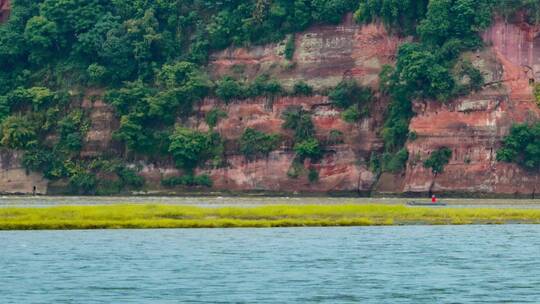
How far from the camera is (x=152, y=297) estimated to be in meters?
40.2

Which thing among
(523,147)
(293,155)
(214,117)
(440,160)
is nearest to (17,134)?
(214,117)

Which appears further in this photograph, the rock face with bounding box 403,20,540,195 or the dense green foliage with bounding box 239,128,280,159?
the dense green foliage with bounding box 239,128,280,159

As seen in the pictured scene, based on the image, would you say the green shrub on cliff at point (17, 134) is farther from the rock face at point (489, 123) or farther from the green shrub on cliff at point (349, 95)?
the rock face at point (489, 123)

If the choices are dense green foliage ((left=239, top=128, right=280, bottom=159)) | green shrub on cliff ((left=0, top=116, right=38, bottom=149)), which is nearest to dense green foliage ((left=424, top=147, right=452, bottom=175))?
dense green foliage ((left=239, top=128, right=280, bottom=159))

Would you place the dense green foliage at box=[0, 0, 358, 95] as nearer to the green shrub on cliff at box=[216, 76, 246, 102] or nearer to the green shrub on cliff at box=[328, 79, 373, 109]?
the green shrub on cliff at box=[216, 76, 246, 102]

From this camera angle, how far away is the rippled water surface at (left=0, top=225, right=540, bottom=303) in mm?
40738

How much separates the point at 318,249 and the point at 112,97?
172ft

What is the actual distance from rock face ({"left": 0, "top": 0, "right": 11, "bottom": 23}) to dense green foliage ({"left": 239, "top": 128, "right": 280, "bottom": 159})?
77.2 feet

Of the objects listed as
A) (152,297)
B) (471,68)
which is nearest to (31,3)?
(471,68)

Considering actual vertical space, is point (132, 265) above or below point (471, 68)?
→ below

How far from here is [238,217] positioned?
66.2 metres

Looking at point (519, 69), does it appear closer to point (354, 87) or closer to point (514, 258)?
point (354, 87)

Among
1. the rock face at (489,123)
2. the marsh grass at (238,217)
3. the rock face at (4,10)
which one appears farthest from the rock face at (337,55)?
→ the marsh grass at (238,217)

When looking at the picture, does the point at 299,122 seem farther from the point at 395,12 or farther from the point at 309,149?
the point at 395,12
